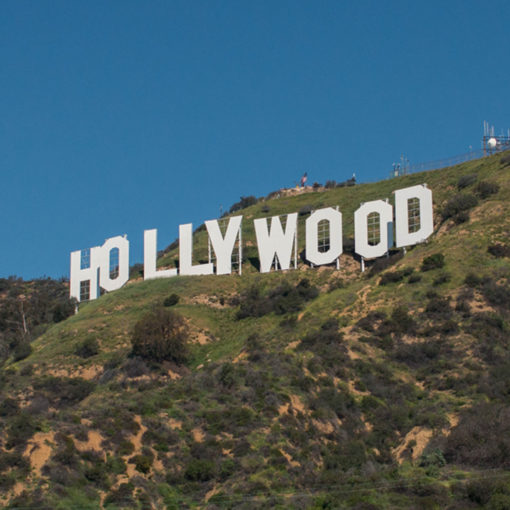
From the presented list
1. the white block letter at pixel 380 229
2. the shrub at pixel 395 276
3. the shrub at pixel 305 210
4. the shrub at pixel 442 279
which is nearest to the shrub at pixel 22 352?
the white block letter at pixel 380 229

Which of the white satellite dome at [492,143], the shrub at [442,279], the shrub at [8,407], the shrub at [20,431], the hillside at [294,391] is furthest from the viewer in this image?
the white satellite dome at [492,143]

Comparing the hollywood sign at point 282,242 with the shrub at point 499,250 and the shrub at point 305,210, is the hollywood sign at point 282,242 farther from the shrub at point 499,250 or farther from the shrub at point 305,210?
the shrub at point 305,210

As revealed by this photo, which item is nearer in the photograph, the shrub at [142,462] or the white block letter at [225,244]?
the shrub at [142,462]

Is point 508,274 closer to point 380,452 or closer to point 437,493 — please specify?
point 380,452

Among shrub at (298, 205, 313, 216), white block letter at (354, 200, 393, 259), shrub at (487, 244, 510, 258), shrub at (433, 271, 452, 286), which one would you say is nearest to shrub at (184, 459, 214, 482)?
shrub at (433, 271, 452, 286)

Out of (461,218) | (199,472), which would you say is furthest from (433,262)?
(199,472)

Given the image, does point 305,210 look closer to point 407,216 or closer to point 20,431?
point 407,216

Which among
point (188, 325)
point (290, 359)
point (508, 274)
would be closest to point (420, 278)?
point (508, 274)
